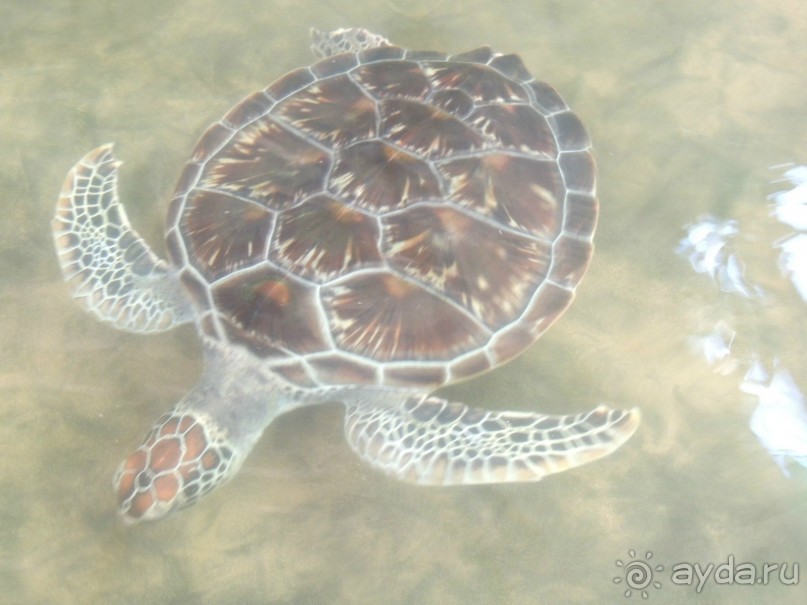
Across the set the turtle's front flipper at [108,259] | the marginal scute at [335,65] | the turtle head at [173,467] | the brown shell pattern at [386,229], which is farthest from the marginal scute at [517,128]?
the turtle head at [173,467]

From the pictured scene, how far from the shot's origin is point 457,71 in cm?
242

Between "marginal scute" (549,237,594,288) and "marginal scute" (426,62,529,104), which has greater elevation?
"marginal scute" (426,62,529,104)

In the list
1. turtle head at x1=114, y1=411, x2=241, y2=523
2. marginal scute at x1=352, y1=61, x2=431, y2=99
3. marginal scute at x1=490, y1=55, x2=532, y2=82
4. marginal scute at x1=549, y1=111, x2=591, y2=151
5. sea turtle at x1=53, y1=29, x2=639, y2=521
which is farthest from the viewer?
marginal scute at x1=490, y1=55, x2=532, y2=82

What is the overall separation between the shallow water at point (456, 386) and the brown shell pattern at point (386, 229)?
0.35 metres

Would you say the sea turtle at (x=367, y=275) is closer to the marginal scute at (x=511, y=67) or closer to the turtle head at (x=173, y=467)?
the turtle head at (x=173, y=467)

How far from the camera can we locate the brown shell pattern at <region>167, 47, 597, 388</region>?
2.02m

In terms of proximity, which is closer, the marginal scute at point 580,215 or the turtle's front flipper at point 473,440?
the turtle's front flipper at point 473,440

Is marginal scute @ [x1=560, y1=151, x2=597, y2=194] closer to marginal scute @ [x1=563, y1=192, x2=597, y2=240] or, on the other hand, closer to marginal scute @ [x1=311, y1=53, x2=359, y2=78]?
marginal scute @ [x1=563, y1=192, x2=597, y2=240]

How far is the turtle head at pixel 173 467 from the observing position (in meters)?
1.84

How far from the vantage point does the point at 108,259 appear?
2395 millimetres

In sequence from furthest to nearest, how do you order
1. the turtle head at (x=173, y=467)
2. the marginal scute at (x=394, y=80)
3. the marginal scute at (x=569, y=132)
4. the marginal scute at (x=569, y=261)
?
the marginal scute at (x=569, y=132) < the marginal scute at (x=394, y=80) < the marginal scute at (x=569, y=261) < the turtle head at (x=173, y=467)
